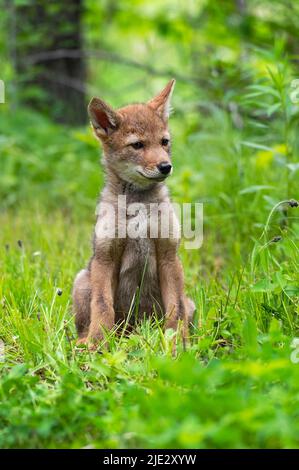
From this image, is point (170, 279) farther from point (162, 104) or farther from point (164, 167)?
point (162, 104)

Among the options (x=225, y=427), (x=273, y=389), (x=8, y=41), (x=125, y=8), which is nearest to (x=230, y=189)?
(x=273, y=389)

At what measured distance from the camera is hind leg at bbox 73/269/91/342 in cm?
466

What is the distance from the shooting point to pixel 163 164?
453 centimetres

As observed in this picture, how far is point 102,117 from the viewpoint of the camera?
→ 192 inches

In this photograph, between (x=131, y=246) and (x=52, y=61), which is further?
(x=52, y=61)

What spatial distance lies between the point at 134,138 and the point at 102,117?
305 mm

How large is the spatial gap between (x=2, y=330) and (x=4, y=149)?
5222 millimetres

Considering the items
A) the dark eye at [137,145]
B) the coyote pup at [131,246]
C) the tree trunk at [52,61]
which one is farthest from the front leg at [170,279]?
the tree trunk at [52,61]

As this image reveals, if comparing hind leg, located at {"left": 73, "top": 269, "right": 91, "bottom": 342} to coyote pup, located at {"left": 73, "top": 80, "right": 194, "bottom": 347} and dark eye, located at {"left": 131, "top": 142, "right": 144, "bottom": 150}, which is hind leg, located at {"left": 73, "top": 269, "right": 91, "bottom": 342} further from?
dark eye, located at {"left": 131, "top": 142, "right": 144, "bottom": 150}

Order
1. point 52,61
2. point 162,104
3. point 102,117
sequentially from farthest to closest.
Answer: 1. point 52,61
2. point 162,104
3. point 102,117

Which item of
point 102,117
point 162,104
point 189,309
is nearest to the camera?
point 189,309

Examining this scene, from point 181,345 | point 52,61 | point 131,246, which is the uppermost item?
point 52,61

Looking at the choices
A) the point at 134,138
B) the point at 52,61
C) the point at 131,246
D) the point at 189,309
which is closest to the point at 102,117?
the point at 134,138
